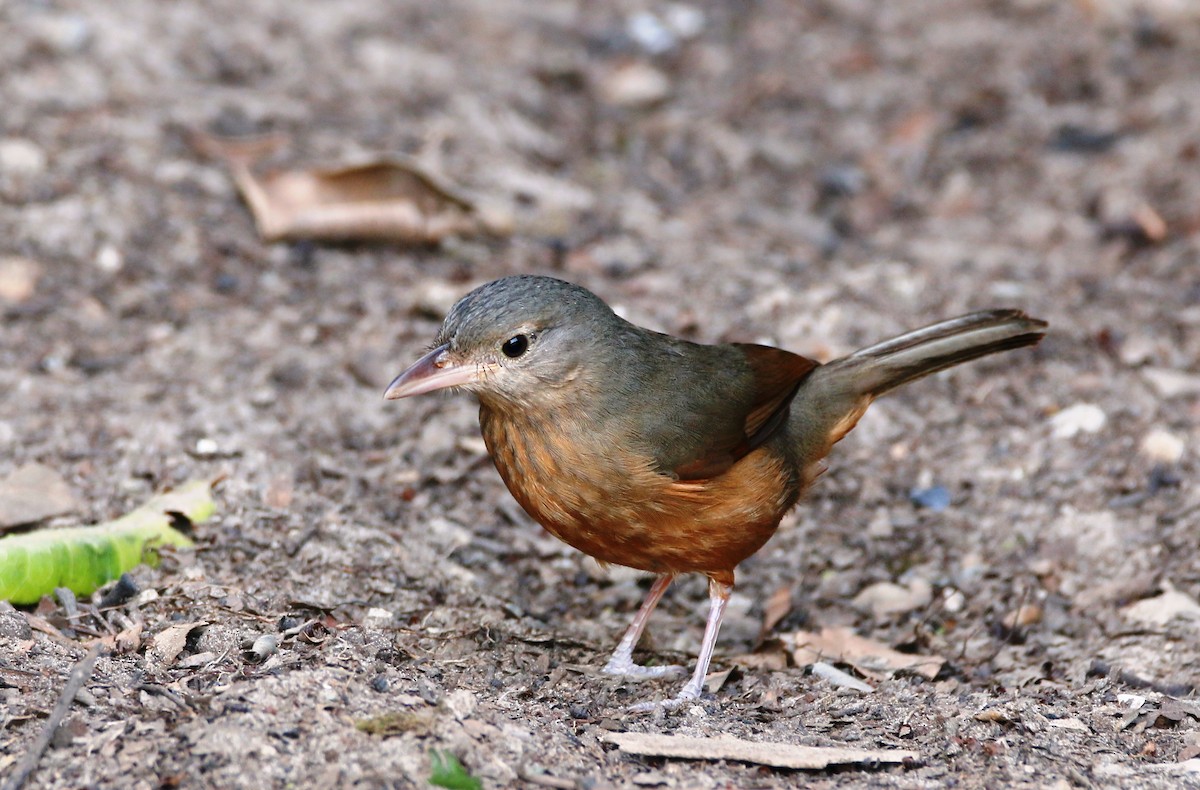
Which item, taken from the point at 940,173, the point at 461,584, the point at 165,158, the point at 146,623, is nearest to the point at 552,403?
the point at 461,584

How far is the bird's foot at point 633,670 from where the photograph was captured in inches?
196

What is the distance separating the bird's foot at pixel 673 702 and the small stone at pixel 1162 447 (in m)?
2.78

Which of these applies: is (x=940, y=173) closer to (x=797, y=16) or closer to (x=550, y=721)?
(x=797, y=16)

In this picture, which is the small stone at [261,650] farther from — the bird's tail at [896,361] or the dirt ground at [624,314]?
the bird's tail at [896,361]

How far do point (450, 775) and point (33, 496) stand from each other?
269cm

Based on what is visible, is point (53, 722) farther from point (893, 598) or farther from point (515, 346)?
point (893, 598)

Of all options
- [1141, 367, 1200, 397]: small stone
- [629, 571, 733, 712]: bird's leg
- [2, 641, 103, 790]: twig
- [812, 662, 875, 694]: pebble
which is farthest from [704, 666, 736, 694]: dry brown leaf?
[1141, 367, 1200, 397]: small stone

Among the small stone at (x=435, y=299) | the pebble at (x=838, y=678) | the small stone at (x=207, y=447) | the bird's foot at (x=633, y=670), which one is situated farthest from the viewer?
the small stone at (x=435, y=299)

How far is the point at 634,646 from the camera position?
5262 millimetres

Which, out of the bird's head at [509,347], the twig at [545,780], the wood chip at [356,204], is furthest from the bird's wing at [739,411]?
the wood chip at [356,204]

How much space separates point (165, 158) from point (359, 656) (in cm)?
472

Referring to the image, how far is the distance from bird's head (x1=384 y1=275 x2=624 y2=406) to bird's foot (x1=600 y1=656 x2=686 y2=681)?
3.66 feet

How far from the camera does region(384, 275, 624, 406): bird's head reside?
4707 mm

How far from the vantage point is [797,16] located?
11188 millimetres
